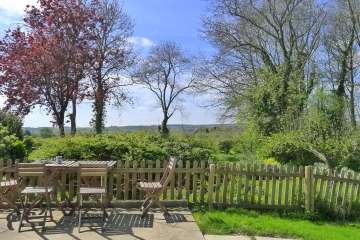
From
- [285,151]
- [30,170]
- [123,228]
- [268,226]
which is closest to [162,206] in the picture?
[123,228]

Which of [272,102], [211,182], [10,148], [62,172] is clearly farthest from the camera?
[272,102]

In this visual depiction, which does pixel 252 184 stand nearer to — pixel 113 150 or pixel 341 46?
pixel 113 150

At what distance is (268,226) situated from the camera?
27.7 ft

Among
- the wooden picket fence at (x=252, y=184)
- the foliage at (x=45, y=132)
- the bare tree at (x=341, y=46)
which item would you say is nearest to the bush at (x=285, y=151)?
the bare tree at (x=341, y=46)

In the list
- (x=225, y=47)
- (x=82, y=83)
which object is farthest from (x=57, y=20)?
(x=225, y=47)

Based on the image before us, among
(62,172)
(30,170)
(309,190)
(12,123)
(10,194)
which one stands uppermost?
(12,123)

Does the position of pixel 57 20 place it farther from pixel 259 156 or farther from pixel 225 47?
pixel 259 156

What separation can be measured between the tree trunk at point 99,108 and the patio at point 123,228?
17478 millimetres

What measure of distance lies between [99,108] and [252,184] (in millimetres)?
18624

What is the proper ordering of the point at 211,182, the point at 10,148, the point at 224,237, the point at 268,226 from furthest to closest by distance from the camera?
1. the point at 10,148
2. the point at 211,182
3. the point at 268,226
4. the point at 224,237

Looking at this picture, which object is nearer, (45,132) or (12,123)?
(12,123)

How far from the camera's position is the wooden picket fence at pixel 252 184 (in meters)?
9.62

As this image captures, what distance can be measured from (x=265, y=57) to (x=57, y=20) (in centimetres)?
1182

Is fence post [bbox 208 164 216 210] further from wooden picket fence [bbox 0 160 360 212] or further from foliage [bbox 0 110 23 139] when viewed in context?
foliage [bbox 0 110 23 139]
